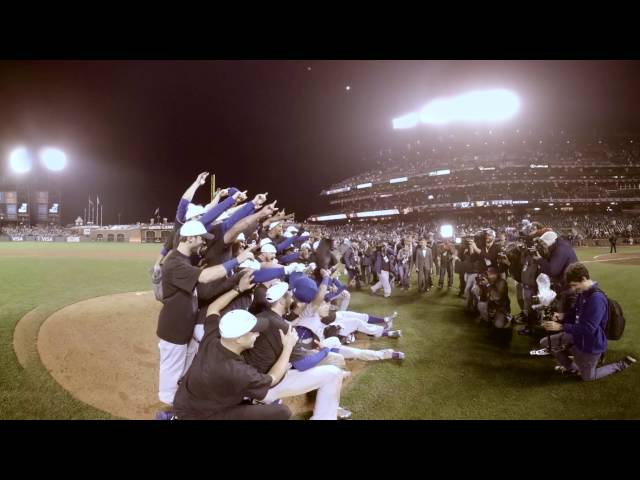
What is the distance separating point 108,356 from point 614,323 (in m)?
7.13

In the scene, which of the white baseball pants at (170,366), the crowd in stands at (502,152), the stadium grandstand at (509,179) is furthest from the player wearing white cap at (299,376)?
the crowd in stands at (502,152)

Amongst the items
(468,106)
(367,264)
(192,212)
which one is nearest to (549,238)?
(192,212)

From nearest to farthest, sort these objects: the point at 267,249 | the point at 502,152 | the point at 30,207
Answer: the point at 267,249 → the point at 502,152 → the point at 30,207

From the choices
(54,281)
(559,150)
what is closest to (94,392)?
(54,281)

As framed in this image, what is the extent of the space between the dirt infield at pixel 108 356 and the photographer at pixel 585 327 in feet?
9.27

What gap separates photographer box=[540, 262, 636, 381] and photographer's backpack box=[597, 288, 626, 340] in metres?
0.17

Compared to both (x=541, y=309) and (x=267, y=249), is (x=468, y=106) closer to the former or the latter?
(x=541, y=309)

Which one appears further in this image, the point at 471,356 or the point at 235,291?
the point at 471,356

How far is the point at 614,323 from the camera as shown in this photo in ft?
15.0

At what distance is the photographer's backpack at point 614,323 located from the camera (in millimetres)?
4535

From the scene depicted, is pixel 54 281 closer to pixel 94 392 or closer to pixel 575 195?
pixel 94 392

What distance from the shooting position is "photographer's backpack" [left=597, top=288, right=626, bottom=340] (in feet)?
14.9
